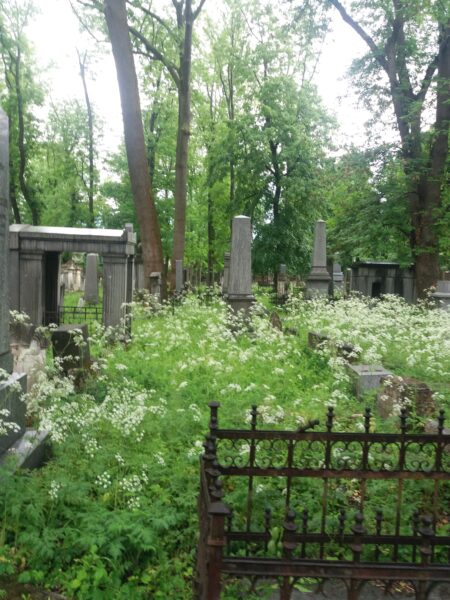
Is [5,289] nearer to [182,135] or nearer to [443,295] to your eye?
[443,295]

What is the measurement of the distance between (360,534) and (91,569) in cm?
177

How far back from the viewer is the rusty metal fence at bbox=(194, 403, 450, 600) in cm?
201

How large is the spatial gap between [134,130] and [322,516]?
1192 centimetres

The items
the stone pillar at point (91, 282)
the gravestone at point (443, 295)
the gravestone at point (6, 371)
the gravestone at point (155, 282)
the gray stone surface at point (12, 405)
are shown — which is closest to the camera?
the gray stone surface at point (12, 405)

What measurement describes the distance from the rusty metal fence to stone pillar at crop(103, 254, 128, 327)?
691 cm

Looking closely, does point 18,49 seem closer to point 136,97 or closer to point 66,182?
point 66,182

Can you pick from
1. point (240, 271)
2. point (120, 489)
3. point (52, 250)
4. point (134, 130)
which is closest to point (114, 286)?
point (52, 250)

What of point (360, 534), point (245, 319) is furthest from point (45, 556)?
point (245, 319)

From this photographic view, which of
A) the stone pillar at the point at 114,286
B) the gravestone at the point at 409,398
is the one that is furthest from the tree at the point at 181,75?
the gravestone at the point at 409,398

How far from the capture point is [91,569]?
3047 millimetres

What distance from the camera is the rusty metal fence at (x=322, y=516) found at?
2.01m

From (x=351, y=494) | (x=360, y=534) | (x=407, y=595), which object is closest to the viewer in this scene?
(x=360, y=534)

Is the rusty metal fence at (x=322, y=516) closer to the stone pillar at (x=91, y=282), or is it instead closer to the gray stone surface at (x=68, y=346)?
the gray stone surface at (x=68, y=346)

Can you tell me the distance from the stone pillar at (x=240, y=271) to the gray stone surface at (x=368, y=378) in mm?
4357
